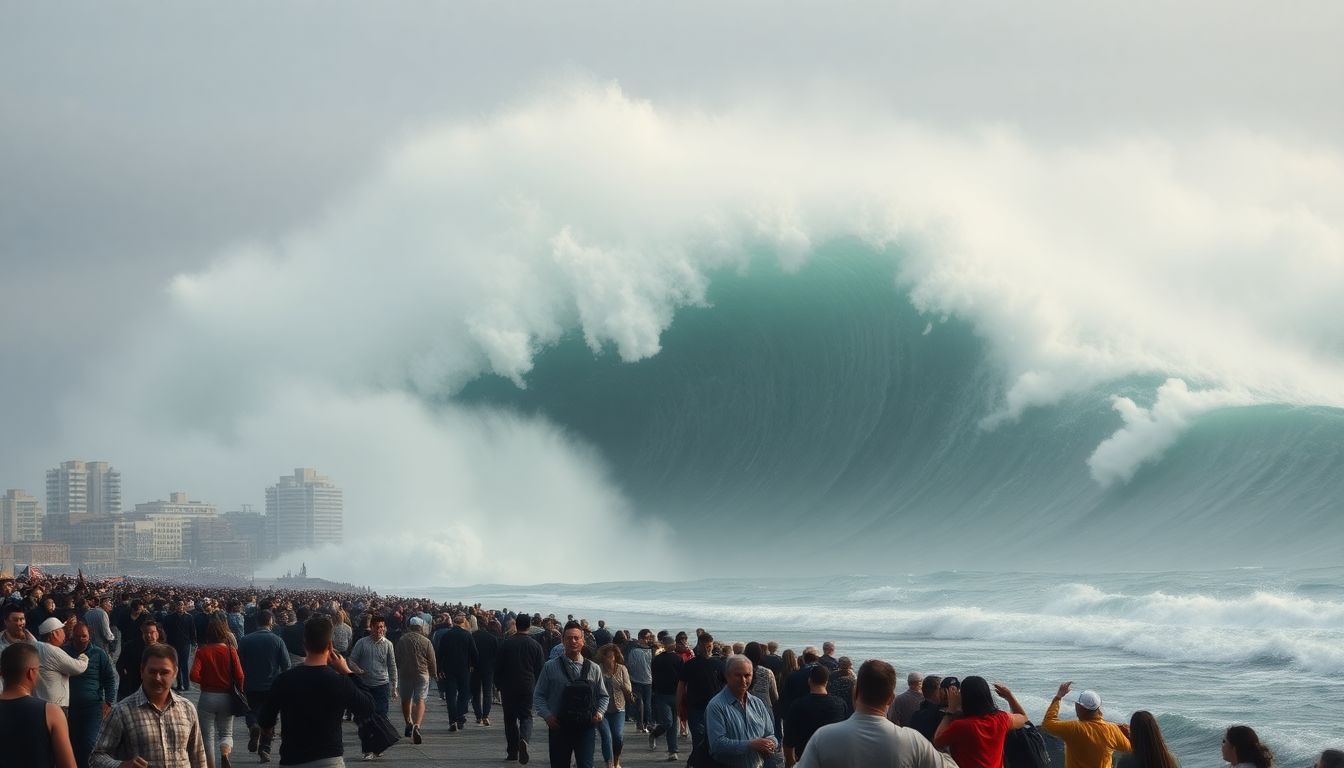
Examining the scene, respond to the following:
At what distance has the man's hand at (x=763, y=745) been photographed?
634 cm

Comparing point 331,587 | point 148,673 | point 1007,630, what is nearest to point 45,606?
point 148,673

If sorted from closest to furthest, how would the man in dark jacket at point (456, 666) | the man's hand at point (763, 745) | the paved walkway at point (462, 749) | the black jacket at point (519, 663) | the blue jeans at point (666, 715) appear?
the man's hand at point (763, 745), the black jacket at point (519, 663), the paved walkway at point (462, 749), the blue jeans at point (666, 715), the man in dark jacket at point (456, 666)

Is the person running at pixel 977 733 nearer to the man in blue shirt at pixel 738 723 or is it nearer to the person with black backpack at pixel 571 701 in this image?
the man in blue shirt at pixel 738 723

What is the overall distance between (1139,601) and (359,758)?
1068 inches

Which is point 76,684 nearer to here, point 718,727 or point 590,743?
point 590,743

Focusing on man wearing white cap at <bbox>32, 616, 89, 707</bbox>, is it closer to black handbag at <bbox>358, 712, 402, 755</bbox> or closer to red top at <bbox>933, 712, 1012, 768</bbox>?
black handbag at <bbox>358, 712, 402, 755</bbox>

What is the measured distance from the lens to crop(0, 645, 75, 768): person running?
5059 millimetres

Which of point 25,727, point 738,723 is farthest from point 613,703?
point 25,727

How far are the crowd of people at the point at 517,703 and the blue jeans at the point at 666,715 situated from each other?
3 centimetres

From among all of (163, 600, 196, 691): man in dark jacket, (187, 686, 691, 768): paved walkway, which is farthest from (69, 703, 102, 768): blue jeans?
(163, 600, 196, 691): man in dark jacket

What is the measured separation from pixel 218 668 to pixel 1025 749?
495 cm

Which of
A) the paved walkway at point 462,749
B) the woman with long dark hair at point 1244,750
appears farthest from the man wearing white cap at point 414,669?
the woman with long dark hair at point 1244,750

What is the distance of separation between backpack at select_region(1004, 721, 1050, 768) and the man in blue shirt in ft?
5.25

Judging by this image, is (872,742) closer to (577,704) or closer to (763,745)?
(763,745)
